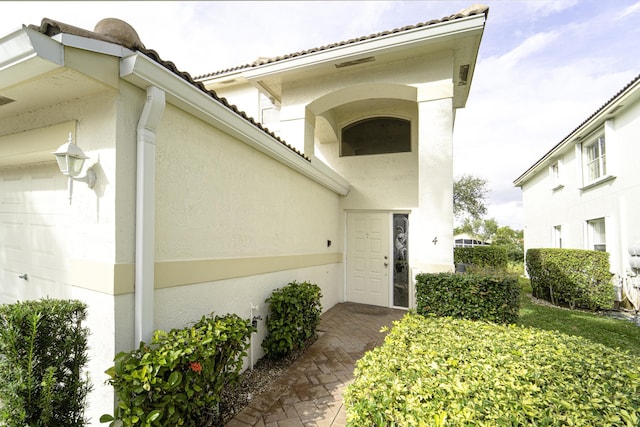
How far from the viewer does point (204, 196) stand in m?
3.51

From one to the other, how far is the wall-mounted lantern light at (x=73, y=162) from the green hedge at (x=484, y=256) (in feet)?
44.9

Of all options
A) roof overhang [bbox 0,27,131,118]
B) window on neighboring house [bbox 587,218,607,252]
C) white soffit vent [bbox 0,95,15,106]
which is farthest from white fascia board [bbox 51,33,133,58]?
window on neighboring house [bbox 587,218,607,252]

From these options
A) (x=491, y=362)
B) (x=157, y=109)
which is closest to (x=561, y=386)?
(x=491, y=362)

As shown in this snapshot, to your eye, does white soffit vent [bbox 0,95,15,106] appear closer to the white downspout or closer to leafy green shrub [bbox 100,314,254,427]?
the white downspout

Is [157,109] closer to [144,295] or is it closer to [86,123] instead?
[86,123]

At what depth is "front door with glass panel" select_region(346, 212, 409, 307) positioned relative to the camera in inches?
318

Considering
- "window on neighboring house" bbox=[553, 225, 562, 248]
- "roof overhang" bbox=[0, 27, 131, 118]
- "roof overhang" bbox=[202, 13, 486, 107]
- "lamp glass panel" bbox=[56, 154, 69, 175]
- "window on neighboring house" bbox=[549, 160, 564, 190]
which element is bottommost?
"window on neighboring house" bbox=[553, 225, 562, 248]

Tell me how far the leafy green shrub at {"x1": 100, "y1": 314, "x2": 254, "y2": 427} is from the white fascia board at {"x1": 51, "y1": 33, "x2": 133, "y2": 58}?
8.67 ft

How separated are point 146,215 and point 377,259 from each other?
22.2 feet

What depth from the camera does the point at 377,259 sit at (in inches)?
327

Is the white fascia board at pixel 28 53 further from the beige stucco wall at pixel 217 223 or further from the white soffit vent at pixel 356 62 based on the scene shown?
the white soffit vent at pixel 356 62

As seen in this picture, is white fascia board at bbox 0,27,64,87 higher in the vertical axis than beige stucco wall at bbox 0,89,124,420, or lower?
higher

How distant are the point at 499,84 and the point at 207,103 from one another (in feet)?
32.1

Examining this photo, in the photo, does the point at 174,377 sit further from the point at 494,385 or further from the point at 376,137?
the point at 376,137
